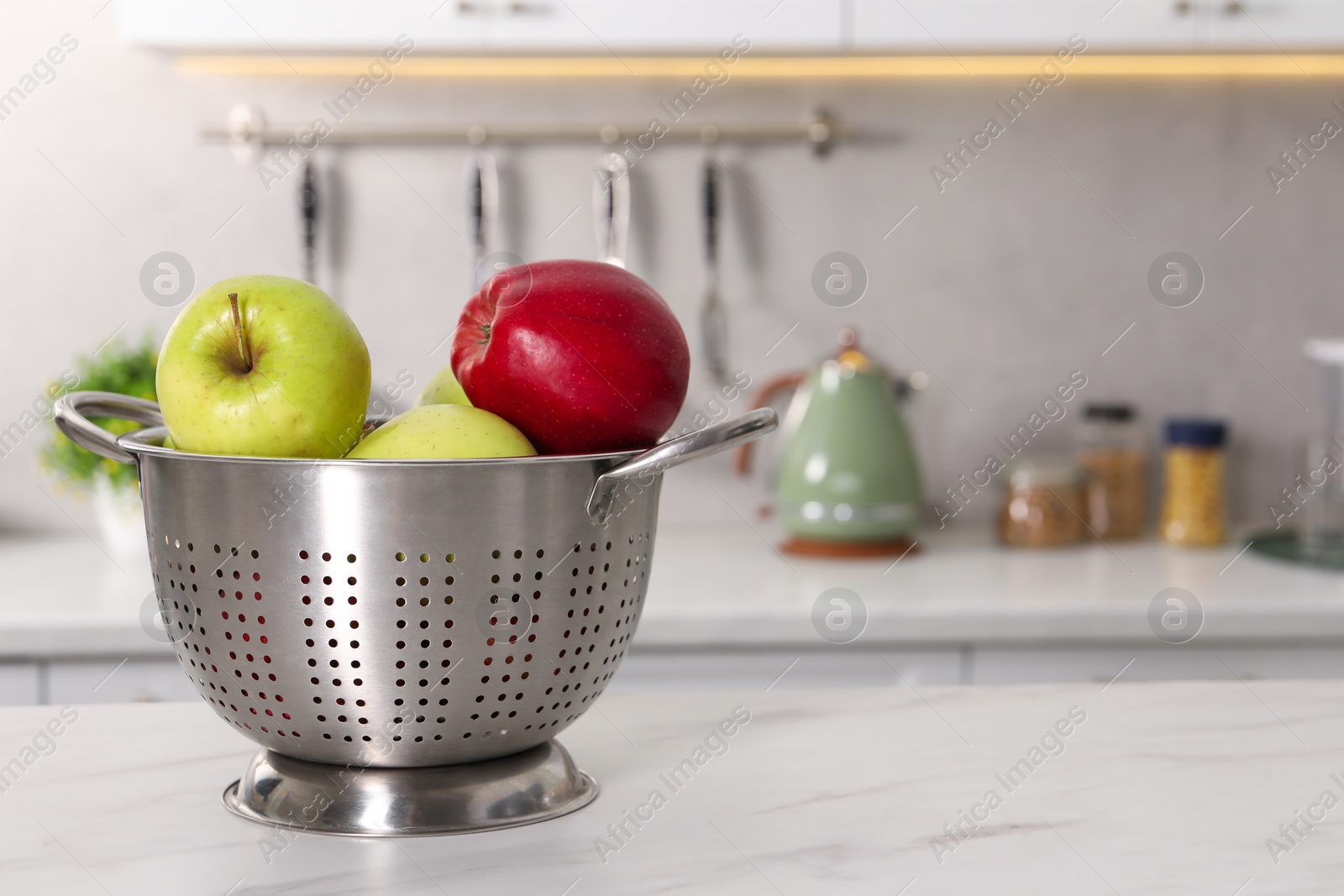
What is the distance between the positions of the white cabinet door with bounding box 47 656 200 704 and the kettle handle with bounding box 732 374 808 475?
85 cm

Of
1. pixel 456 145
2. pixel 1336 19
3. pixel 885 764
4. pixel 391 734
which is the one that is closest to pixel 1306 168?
pixel 1336 19

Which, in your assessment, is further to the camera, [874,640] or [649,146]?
[649,146]

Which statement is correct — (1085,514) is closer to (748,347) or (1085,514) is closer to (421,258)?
(748,347)

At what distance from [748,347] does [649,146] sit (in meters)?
0.34

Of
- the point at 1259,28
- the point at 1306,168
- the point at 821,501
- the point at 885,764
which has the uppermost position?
the point at 1259,28

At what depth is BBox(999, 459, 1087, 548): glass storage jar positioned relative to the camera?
5.78 ft

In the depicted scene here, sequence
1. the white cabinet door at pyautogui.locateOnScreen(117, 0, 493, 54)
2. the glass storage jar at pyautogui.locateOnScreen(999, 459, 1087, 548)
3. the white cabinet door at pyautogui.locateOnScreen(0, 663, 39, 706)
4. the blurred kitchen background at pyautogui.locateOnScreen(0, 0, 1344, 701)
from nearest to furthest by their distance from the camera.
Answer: the white cabinet door at pyautogui.locateOnScreen(0, 663, 39, 706) → the white cabinet door at pyautogui.locateOnScreen(117, 0, 493, 54) → the glass storage jar at pyautogui.locateOnScreen(999, 459, 1087, 548) → the blurred kitchen background at pyautogui.locateOnScreen(0, 0, 1344, 701)

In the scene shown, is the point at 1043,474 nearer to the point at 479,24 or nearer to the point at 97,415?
the point at 479,24

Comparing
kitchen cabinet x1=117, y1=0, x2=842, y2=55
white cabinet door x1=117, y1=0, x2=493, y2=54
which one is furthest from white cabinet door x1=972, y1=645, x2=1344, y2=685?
white cabinet door x1=117, y1=0, x2=493, y2=54

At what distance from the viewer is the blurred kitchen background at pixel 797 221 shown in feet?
6.14

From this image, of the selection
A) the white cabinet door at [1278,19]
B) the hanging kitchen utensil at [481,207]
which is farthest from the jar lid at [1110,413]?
the hanging kitchen utensil at [481,207]

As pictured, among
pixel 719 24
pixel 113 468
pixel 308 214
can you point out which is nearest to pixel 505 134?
pixel 308 214

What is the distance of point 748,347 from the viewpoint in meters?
1.95

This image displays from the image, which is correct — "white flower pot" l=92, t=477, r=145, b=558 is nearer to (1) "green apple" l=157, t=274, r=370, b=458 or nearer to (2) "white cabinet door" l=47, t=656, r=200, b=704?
(2) "white cabinet door" l=47, t=656, r=200, b=704
